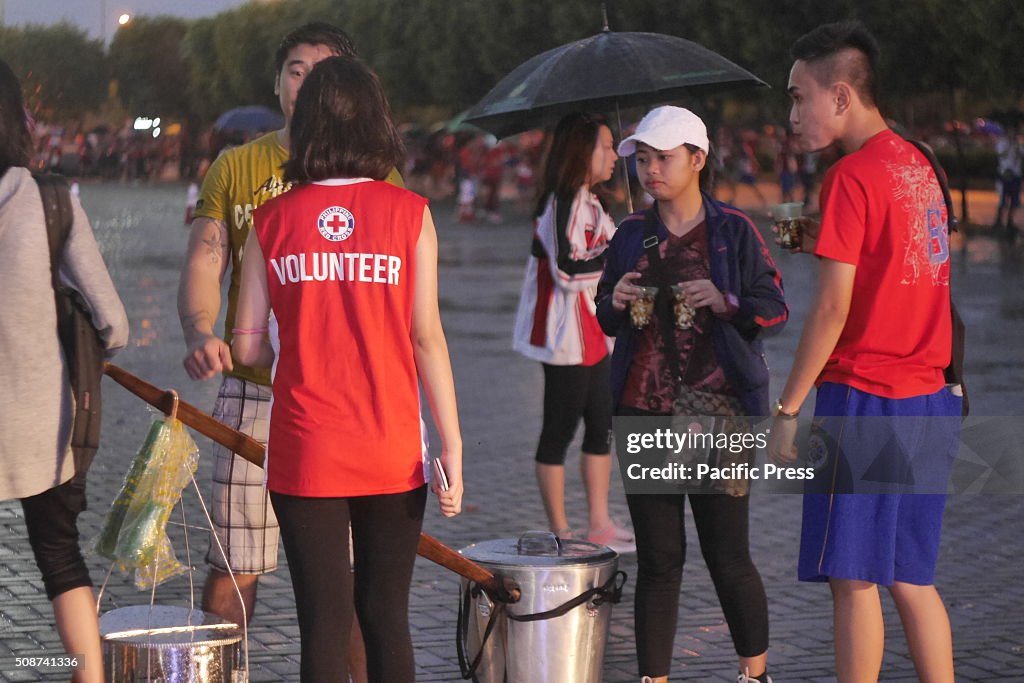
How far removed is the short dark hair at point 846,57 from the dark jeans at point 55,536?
2259mm

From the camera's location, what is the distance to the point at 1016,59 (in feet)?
94.3

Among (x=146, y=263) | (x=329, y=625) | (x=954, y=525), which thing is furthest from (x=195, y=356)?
(x=146, y=263)

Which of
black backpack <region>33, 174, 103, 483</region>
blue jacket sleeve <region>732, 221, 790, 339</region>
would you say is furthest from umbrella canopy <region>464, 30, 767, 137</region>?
black backpack <region>33, 174, 103, 483</region>

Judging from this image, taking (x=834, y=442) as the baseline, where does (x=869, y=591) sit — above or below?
below

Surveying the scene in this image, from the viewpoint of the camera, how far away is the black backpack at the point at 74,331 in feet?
12.9

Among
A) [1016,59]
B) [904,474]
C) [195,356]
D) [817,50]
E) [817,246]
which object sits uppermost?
[1016,59]

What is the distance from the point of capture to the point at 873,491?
4.21 meters

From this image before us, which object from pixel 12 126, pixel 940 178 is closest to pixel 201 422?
pixel 12 126

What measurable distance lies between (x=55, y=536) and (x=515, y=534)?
3.39 metres

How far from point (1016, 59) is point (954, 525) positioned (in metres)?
23.2

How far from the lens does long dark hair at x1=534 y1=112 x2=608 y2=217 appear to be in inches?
256

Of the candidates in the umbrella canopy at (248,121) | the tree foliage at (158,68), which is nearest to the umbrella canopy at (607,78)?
the umbrella canopy at (248,121)

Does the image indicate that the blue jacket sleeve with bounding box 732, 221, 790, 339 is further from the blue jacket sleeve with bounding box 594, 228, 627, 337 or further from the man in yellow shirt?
the man in yellow shirt

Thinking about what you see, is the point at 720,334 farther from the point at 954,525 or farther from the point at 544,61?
the point at 954,525
